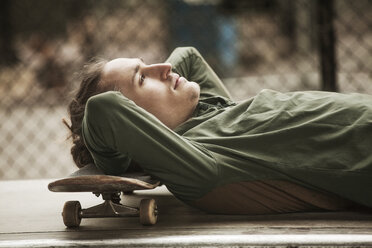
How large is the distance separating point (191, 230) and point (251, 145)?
0.94 ft

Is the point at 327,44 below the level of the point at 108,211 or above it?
above

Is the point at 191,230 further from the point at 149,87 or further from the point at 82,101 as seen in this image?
the point at 82,101

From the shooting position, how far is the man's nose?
1.58 meters

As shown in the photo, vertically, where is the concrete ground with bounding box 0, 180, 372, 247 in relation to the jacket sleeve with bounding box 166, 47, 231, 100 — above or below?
below

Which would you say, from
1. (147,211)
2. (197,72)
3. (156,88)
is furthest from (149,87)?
(197,72)

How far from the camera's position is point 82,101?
5.54ft

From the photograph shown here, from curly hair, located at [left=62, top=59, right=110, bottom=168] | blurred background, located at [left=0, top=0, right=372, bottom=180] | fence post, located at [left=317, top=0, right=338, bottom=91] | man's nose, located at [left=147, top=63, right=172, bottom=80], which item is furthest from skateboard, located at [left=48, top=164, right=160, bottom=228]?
fence post, located at [left=317, top=0, right=338, bottom=91]

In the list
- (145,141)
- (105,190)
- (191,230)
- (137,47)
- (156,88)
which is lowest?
(191,230)

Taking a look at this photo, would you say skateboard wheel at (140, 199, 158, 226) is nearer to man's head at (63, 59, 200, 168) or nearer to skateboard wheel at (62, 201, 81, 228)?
skateboard wheel at (62, 201, 81, 228)

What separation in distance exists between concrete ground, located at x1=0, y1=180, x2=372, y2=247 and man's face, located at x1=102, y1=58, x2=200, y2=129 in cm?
31

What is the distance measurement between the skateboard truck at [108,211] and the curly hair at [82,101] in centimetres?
26

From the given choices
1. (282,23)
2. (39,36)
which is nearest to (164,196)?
(39,36)

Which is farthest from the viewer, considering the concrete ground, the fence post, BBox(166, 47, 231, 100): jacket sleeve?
the fence post

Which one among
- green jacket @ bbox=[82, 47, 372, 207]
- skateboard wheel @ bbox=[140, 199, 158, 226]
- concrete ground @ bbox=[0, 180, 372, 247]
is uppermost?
green jacket @ bbox=[82, 47, 372, 207]
